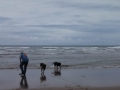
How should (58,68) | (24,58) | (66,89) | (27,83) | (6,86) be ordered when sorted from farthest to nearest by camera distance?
(58,68) < (24,58) < (27,83) < (6,86) < (66,89)

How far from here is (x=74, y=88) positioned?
335 inches

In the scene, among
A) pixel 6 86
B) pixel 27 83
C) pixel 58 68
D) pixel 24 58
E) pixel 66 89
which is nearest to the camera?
pixel 66 89

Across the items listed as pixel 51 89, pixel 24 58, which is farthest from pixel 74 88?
pixel 24 58

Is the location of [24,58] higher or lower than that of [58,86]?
higher

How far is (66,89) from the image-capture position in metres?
8.37

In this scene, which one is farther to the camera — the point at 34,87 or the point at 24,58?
the point at 24,58

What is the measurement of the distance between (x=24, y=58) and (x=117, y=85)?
516cm

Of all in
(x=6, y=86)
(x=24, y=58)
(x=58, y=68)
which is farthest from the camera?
(x=58, y=68)

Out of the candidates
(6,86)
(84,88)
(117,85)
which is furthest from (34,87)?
(117,85)

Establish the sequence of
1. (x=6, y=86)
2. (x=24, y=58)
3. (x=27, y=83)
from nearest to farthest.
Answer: (x=6, y=86)
(x=27, y=83)
(x=24, y=58)

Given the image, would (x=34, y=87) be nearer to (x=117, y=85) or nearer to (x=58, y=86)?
(x=58, y=86)

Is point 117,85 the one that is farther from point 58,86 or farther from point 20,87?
point 20,87

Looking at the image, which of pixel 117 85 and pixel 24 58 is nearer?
pixel 117 85

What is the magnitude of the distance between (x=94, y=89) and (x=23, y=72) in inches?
→ 189
